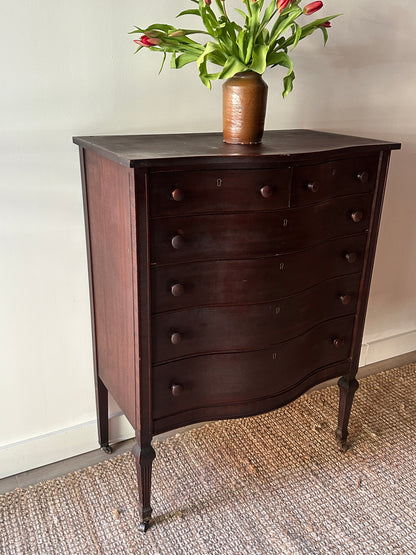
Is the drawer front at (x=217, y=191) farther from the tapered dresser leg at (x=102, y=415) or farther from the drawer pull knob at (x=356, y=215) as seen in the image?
the tapered dresser leg at (x=102, y=415)

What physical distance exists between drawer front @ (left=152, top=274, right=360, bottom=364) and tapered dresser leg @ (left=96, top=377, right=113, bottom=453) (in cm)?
49

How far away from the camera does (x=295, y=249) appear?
1478 mm

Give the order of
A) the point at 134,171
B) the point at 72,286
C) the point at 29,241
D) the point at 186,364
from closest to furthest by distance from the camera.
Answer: the point at 134,171 < the point at 186,364 < the point at 29,241 < the point at 72,286

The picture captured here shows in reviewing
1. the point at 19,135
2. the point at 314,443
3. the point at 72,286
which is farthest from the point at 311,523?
the point at 19,135

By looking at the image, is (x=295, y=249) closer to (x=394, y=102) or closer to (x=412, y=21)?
(x=394, y=102)

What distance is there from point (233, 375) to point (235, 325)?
164 mm

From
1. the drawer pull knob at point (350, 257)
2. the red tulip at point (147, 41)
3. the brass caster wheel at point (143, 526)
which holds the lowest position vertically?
the brass caster wheel at point (143, 526)

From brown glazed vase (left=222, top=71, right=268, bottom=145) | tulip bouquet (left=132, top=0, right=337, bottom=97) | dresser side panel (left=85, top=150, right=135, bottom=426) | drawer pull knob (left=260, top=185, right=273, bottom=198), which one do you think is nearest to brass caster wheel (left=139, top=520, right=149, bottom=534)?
dresser side panel (left=85, top=150, right=135, bottom=426)

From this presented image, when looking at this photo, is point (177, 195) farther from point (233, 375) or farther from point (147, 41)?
point (233, 375)

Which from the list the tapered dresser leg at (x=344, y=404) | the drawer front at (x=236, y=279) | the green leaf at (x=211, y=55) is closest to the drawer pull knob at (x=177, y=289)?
the drawer front at (x=236, y=279)

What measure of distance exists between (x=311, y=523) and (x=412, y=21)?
1.93m

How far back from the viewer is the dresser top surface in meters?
1.24

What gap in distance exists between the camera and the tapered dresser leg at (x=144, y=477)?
4.89 ft

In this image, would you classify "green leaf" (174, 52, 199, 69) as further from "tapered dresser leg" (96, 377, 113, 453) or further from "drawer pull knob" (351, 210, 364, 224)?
"tapered dresser leg" (96, 377, 113, 453)
